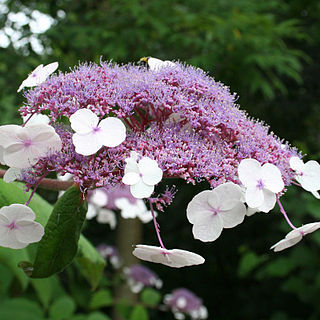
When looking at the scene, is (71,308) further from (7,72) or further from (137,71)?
(7,72)

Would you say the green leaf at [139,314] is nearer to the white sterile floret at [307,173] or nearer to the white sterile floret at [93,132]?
the white sterile floret at [307,173]

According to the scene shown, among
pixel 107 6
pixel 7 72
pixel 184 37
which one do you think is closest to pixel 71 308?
pixel 184 37

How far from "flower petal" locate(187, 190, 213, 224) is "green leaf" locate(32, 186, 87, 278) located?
6.9 inches

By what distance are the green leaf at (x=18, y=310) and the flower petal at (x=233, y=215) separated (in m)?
1.19

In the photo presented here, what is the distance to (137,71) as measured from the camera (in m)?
0.78

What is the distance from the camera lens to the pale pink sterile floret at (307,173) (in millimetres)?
750

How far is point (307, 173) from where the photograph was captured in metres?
0.76

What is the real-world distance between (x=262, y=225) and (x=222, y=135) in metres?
3.75

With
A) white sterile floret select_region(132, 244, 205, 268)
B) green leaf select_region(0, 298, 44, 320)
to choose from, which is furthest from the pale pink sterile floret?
green leaf select_region(0, 298, 44, 320)

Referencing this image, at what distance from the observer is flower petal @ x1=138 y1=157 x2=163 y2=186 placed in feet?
2.00

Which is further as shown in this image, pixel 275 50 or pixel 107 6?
pixel 107 6

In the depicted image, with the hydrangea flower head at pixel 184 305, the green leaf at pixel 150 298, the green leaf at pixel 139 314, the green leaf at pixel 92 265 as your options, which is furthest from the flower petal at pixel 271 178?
the hydrangea flower head at pixel 184 305

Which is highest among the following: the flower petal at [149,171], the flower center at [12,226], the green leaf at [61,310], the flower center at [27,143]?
the flower petal at [149,171]

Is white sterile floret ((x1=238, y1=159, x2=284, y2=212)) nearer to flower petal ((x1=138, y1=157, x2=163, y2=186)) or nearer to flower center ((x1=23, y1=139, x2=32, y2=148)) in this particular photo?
flower petal ((x1=138, y1=157, x2=163, y2=186))
